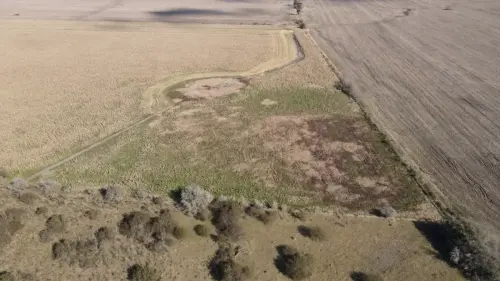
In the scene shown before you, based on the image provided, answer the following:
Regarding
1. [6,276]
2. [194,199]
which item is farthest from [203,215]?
[6,276]

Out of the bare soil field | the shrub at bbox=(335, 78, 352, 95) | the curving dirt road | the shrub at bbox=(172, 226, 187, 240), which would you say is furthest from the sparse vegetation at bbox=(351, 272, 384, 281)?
the bare soil field

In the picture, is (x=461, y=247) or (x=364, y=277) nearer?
(x=364, y=277)

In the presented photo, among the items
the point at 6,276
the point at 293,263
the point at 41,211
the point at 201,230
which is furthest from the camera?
the point at 41,211

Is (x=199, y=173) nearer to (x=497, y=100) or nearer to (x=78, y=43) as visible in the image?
(x=497, y=100)

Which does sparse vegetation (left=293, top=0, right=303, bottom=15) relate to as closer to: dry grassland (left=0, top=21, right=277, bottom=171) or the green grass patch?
dry grassland (left=0, top=21, right=277, bottom=171)

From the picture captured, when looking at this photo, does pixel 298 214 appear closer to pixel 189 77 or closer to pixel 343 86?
pixel 343 86

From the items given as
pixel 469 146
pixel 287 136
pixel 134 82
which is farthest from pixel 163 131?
pixel 469 146
